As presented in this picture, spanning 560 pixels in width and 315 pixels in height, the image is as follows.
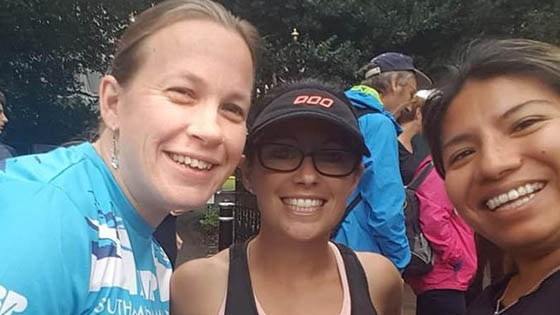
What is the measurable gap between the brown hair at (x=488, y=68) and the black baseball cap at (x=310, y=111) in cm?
26

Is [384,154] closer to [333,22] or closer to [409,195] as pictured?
[409,195]

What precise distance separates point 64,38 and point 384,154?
36.3 feet

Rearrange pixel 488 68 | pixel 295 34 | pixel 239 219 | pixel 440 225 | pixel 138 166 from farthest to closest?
pixel 295 34, pixel 239 219, pixel 440 225, pixel 488 68, pixel 138 166

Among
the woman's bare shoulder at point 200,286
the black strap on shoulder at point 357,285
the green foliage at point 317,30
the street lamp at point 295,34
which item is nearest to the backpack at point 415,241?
the black strap on shoulder at point 357,285

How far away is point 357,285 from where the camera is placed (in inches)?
79.9

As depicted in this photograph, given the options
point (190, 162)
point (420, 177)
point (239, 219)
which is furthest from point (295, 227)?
point (239, 219)

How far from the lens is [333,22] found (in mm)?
11000

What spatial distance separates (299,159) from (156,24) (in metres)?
0.64

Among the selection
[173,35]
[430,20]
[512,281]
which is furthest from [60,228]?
[430,20]

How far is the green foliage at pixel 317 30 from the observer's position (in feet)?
33.8

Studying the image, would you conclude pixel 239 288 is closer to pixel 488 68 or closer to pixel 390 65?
pixel 488 68

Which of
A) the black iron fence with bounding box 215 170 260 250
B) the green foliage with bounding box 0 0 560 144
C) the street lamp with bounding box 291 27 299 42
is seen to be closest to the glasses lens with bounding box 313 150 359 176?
the black iron fence with bounding box 215 170 260 250

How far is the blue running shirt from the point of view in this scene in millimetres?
1320

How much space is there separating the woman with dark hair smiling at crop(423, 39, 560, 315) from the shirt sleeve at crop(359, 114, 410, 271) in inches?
63.6
